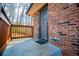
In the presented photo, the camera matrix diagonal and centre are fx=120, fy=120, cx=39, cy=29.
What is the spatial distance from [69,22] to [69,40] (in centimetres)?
36

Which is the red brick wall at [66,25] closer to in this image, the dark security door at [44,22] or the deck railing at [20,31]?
the dark security door at [44,22]

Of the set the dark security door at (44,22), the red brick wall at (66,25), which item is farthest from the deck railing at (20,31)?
the red brick wall at (66,25)

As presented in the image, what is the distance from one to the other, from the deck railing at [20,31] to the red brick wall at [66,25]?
4030 millimetres

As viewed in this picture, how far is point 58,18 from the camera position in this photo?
280cm

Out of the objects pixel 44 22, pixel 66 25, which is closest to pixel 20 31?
pixel 44 22

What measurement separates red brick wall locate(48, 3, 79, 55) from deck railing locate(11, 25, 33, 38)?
13.2ft

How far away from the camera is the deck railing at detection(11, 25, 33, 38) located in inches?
263

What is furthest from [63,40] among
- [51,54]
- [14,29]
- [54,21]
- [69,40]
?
[14,29]

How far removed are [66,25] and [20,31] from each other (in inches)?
198

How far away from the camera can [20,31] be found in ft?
23.6

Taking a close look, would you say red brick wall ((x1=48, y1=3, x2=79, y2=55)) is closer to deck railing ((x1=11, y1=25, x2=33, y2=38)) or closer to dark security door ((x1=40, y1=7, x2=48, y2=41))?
dark security door ((x1=40, y1=7, x2=48, y2=41))

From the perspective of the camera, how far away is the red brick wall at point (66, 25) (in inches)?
88.0

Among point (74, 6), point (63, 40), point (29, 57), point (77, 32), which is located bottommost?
point (29, 57)

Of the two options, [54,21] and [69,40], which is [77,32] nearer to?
[69,40]
